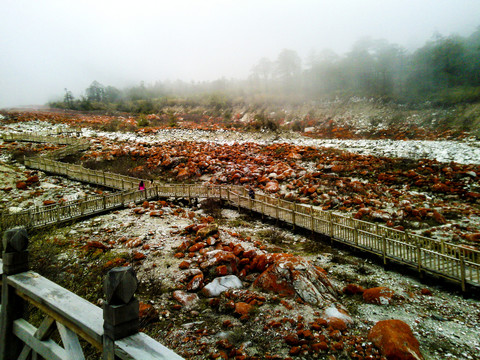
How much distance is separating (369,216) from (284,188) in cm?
742

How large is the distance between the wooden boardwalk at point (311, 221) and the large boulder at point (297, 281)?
143 inches

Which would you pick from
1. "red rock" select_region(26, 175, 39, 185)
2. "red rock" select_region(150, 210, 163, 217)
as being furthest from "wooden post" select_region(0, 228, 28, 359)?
"red rock" select_region(26, 175, 39, 185)

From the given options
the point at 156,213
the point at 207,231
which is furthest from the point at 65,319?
the point at 156,213

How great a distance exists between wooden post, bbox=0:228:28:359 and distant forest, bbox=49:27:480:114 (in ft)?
146

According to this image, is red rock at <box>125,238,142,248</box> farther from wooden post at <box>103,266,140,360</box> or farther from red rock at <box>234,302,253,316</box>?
wooden post at <box>103,266,140,360</box>

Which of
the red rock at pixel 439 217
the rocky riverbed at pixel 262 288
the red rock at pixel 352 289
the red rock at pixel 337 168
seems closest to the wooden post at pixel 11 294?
the rocky riverbed at pixel 262 288

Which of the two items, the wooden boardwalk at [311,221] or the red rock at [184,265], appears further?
the red rock at [184,265]

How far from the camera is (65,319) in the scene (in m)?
1.98

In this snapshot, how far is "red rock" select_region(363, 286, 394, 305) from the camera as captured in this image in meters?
7.39

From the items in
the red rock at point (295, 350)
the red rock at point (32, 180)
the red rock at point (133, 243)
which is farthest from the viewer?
the red rock at point (32, 180)

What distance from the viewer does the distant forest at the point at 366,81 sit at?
39312 mm

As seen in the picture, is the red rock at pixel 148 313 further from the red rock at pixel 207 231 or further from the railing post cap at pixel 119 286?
the railing post cap at pixel 119 286

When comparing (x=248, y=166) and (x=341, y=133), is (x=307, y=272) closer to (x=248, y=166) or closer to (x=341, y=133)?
(x=248, y=166)

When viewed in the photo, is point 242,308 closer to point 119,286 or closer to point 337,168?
point 119,286
